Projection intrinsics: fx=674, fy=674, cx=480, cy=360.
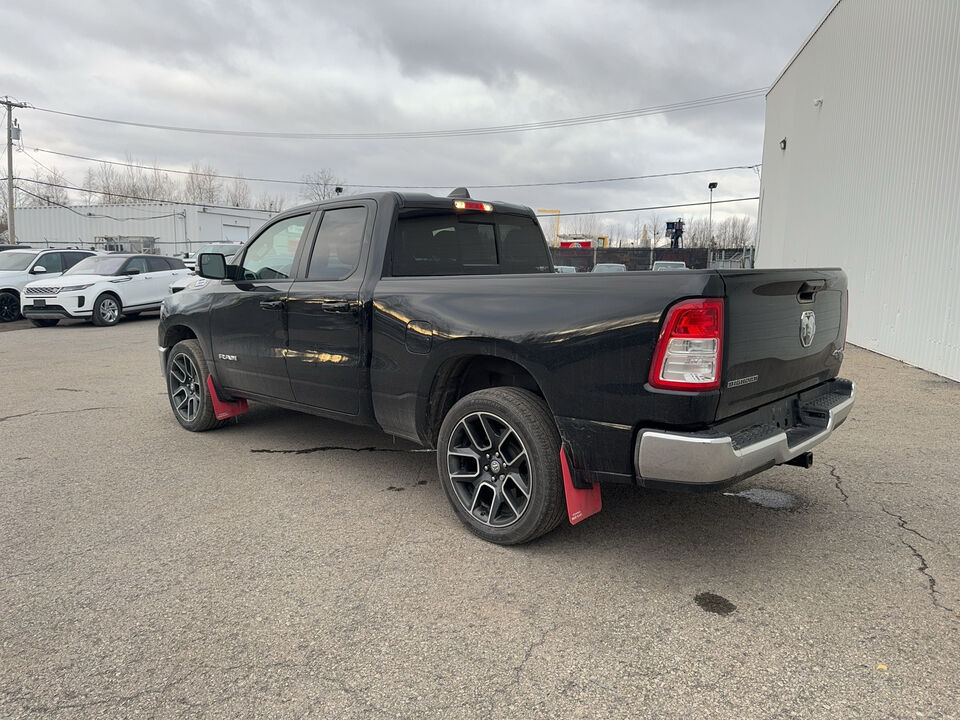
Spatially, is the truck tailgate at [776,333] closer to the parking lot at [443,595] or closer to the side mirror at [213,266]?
the parking lot at [443,595]

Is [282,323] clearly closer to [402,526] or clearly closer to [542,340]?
[402,526]

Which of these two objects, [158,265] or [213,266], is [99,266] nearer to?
[158,265]

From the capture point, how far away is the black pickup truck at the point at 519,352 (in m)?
2.88

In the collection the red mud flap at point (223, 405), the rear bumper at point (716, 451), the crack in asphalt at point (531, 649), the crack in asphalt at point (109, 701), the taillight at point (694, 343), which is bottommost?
the crack in asphalt at point (109, 701)

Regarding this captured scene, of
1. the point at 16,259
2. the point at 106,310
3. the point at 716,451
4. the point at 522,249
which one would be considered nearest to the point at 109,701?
the point at 716,451

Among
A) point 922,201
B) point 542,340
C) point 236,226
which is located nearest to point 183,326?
point 542,340

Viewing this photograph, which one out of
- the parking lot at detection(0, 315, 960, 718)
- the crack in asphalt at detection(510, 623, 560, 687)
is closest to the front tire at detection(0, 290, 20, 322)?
the parking lot at detection(0, 315, 960, 718)

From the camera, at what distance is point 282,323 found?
4816 millimetres

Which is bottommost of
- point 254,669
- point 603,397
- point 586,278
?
point 254,669

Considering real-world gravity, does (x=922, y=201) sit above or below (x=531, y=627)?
above

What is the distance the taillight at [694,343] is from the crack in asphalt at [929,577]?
1425mm

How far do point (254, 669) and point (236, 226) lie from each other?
47955 mm

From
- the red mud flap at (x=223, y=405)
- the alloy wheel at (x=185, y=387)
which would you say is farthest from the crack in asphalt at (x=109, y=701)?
the alloy wheel at (x=185, y=387)

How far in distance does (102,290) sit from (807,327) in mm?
16073
